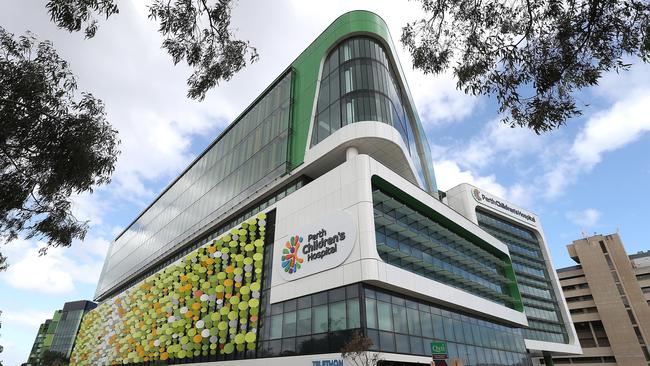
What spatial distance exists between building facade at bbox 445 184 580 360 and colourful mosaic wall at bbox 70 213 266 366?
36.1 metres

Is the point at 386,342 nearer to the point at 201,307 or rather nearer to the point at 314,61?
the point at 201,307

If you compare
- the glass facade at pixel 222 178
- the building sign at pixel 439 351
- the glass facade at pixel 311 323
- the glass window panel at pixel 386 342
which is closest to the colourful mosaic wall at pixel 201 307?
the glass facade at pixel 311 323

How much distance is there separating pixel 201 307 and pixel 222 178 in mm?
16491

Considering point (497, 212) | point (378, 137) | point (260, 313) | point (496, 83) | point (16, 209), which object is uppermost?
point (497, 212)

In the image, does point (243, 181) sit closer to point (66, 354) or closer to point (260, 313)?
point (260, 313)

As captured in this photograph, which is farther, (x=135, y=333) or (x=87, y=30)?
(x=135, y=333)

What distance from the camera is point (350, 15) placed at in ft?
114

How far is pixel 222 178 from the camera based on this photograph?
43312 millimetres

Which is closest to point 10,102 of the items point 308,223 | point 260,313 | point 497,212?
point 308,223

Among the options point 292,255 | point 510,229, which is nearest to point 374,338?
point 292,255

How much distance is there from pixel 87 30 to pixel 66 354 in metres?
120

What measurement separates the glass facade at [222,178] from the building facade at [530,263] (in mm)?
32342

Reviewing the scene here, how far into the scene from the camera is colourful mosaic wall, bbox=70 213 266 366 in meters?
28.1

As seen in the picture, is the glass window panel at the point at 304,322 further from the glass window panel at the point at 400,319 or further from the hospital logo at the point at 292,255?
the glass window panel at the point at 400,319
